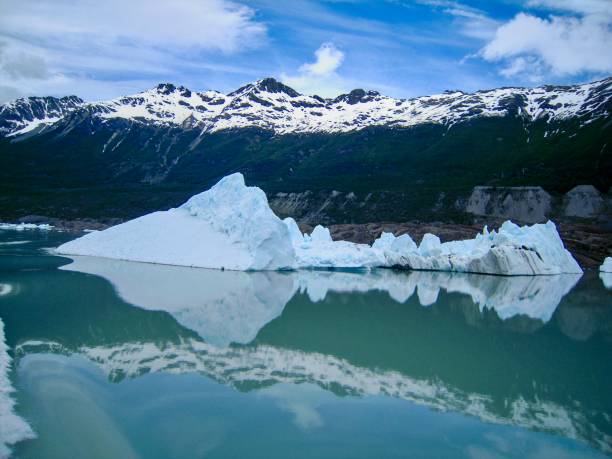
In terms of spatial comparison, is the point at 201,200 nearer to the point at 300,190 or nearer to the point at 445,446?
the point at 445,446

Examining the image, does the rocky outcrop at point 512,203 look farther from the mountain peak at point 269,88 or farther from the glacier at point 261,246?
the mountain peak at point 269,88

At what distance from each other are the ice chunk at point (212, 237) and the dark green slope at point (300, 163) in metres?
34.7

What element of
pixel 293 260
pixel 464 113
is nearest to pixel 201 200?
pixel 293 260

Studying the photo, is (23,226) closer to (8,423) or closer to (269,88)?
(8,423)

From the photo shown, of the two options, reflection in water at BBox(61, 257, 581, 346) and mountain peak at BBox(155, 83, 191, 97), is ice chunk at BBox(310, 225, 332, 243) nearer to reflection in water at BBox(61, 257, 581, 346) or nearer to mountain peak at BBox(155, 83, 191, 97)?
reflection in water at BBox(61, 257, 581, 346)

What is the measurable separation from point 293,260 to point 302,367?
15473 mm

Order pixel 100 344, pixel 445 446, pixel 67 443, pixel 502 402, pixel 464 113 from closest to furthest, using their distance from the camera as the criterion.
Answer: pixel 67 443
pixel 445 446
pixel 502 402
pixel 100 344
pixel 464 113

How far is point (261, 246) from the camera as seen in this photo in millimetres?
22703

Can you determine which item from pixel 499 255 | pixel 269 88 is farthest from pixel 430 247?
pixel 269 88

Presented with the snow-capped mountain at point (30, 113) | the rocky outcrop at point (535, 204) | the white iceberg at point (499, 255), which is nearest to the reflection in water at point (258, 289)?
the white iceberg at point (499, 255)

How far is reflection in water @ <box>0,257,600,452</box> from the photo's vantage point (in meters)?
7.85

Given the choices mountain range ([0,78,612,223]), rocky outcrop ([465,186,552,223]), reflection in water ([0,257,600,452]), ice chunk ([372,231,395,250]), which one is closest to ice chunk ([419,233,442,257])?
ice chunk ([372,231,395,250])

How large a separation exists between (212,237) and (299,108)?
13213 centimetres

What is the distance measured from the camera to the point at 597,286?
80.2 ft
